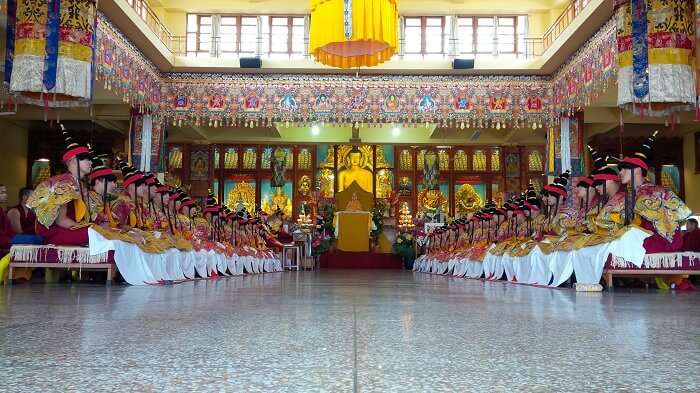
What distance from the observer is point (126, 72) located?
1056 centimetres

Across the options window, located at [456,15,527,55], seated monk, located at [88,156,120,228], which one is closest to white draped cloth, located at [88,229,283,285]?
seated monk, located at [88,156,120,228]

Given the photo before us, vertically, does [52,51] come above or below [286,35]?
below

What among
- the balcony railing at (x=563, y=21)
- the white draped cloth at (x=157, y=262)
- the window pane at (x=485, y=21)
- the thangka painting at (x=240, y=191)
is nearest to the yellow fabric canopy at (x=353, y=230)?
the thangka painting at (x=240, y=191)

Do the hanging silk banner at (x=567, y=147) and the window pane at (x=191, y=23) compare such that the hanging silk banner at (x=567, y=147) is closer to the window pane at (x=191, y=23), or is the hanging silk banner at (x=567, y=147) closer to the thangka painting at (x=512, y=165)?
the thangka painting at (x=512, y=165)

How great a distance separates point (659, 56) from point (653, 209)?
249cm

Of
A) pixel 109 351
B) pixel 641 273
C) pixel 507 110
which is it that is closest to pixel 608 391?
pixel 109 351

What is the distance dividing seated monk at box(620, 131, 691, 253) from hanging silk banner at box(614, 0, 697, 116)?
5.72 feet

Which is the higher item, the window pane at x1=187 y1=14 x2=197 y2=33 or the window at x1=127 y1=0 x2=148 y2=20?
the window pane at x1=187 y1=14 x2=197 y2=33

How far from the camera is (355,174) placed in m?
18.1

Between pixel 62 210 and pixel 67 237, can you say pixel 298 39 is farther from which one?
pixel 67 237

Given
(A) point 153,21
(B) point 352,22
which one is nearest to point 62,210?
(B) point 352,22

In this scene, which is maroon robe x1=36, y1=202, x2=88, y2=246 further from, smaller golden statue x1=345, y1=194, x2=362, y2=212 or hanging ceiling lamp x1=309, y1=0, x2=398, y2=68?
smaller golden statue x1=345, y1=194, x2=362, y2=212

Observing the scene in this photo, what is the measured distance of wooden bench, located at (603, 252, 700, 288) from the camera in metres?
5.41

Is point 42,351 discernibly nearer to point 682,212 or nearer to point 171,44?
point 682,212
